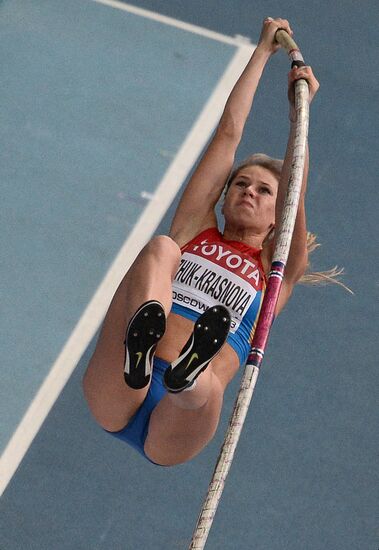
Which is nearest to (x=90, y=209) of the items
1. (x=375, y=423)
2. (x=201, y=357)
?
(x=375, y=423)

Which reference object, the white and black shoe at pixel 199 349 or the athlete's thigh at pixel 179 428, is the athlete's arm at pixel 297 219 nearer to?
the athlete's thigh at pixel 179 428

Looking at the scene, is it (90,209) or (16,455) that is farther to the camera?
(90,209)

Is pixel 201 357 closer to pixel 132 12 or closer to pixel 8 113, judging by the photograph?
pixel 8 113

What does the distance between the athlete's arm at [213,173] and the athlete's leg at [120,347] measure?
1.67 ft

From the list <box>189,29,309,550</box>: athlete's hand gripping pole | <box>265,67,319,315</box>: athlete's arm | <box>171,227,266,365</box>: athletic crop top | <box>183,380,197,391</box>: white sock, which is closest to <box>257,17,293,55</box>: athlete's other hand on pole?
<box>189,29,309,550</box>: athlete's hand gripping pole

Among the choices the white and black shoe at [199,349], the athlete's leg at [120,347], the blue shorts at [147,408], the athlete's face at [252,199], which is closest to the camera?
the white and black shoe at [199,349]

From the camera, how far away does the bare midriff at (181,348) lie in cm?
377

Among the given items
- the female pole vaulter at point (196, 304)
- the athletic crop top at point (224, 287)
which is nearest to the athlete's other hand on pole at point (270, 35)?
the female pole vaulter at point (196, 304)

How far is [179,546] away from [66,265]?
148 cm

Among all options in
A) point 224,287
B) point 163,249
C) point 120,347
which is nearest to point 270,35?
point 224,287

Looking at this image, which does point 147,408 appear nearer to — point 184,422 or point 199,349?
point 184,422

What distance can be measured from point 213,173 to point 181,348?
0.74 meters

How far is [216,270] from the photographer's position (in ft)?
13.0

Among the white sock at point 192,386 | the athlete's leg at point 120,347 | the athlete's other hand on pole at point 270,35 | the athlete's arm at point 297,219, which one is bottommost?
the white sock at point 192,386
